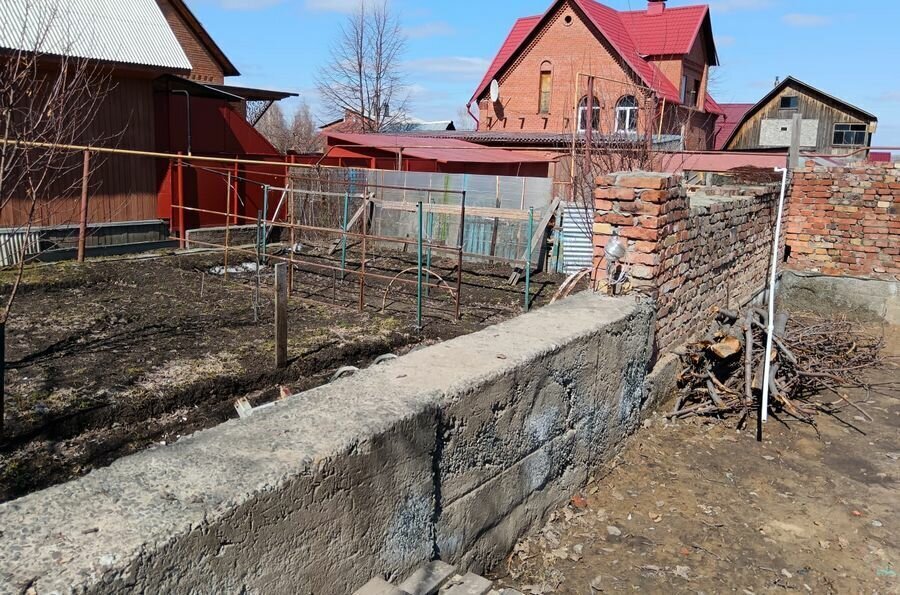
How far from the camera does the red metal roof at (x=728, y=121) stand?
36125 mm

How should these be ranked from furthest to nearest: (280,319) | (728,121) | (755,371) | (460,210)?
(728,121)
(460,210)
(280,319)
(755,371)

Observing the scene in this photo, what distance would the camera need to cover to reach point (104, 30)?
13297 millimetres

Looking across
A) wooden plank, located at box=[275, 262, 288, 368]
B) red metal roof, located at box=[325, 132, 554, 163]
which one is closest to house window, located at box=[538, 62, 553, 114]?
red metal roof, located at box=[325, 132, 554, 163]

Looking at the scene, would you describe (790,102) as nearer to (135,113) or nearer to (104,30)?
(135,113)

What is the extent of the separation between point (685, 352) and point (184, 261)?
883cm

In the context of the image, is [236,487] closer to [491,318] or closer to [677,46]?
[491,318]

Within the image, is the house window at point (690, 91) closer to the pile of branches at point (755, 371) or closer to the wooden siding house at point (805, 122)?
the wooden siding house at point (805, 122)

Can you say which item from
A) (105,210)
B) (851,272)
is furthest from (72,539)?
(105,210)

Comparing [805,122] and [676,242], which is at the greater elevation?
[805,122]

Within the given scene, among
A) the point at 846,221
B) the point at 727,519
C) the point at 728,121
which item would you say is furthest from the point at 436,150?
the point at 728,121

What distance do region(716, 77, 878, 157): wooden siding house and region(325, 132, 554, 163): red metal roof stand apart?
61.2ft

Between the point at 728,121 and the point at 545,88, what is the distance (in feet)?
46.4

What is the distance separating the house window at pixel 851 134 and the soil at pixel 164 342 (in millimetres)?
29679

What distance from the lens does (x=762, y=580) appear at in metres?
3.34
